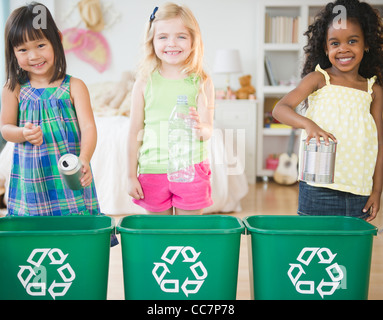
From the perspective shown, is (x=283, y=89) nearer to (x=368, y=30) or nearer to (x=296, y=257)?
(x=368, y=30)

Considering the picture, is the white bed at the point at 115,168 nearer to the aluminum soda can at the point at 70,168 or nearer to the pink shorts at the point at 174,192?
the pink shorts at the point at 174,192

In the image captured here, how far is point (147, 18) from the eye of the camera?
5.24 feet

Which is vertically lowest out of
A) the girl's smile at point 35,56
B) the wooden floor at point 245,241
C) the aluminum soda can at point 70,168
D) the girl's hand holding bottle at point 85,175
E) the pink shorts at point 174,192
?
the wooden floor at point 245,241

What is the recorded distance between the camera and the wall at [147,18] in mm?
2158

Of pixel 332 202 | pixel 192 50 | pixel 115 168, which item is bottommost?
pixel 115 168

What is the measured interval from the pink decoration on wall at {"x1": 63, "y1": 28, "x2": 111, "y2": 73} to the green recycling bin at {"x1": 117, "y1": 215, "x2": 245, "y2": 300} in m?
1.48

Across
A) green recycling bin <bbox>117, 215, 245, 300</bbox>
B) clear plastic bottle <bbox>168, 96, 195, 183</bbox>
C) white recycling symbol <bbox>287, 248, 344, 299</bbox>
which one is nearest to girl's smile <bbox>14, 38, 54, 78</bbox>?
clear plastic bottle <bbox>168, 96, 195, 183</bbox>

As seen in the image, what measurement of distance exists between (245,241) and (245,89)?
6.45 ft

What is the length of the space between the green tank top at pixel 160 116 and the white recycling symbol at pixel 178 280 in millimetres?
355

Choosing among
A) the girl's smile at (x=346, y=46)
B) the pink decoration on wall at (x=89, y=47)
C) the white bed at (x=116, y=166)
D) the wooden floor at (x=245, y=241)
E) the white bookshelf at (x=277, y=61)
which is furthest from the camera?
the white bookshelf at (x=277, y=61)

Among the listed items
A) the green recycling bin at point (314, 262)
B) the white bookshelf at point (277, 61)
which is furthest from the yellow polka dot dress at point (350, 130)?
the white bookshelf at point (277, 61)

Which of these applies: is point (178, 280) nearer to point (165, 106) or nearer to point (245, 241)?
point (165, 106)

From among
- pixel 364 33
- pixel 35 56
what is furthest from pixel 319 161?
pixel 35 56

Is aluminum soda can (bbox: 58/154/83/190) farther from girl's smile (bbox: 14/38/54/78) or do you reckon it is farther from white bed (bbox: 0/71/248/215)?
white bed (bbox: 0/71/248/215)
